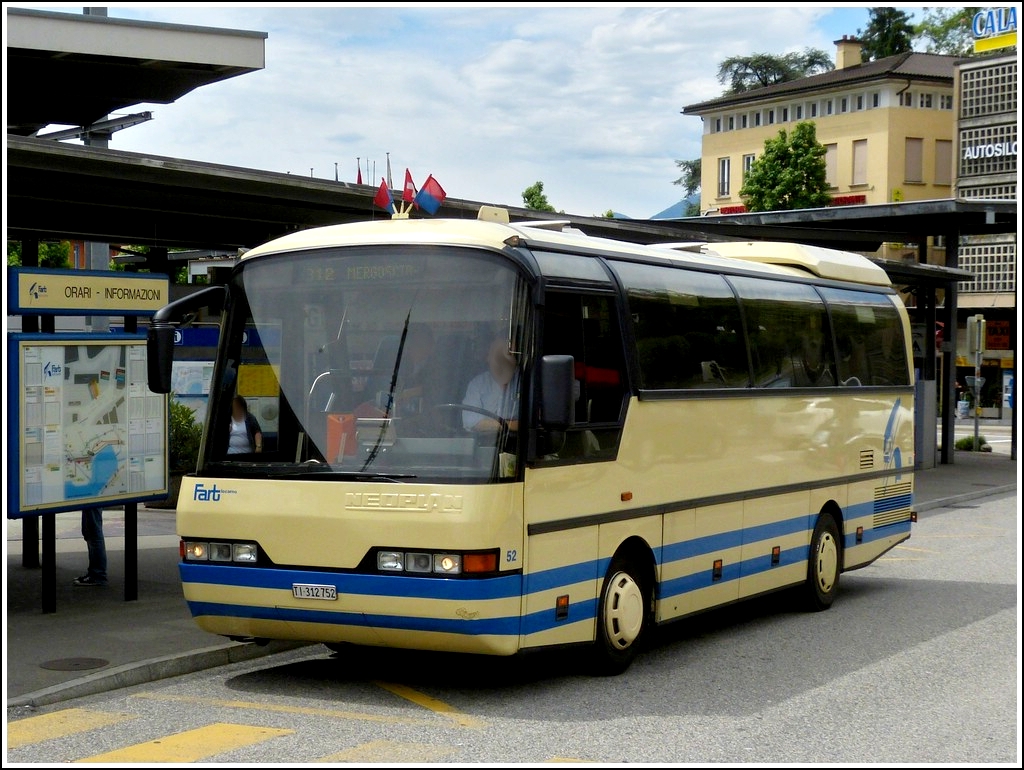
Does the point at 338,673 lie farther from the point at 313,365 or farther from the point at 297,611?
the point at 313,365

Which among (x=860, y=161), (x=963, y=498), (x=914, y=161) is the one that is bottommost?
(x=963, y=498)

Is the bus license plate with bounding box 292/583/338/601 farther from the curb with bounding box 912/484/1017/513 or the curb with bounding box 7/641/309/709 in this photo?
the curb with bounding box 912/484/1017/513

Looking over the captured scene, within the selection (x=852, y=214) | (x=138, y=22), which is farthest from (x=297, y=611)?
(x=852, y=214)

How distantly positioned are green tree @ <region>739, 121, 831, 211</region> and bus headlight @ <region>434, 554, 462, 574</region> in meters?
71.7

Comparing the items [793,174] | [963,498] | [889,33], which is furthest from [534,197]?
[963,498]

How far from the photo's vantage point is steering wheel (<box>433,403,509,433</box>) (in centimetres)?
848

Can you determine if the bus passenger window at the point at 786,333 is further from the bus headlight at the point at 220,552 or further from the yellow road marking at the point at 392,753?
the yellow road marking at the point at 392,753

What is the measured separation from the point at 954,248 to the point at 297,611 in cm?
2786

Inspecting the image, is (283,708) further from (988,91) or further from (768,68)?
(768,68)

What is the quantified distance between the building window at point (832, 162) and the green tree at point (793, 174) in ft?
21.4

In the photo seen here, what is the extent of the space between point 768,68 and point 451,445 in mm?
103061

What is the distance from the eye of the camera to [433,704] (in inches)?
338

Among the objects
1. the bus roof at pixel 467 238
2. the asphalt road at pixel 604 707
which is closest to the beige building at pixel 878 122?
the bus roof at pixel 467 238

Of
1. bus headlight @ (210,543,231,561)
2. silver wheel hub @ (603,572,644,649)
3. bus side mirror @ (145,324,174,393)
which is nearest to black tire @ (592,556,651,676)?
silver wheel hub @ (603,572,644,649)
